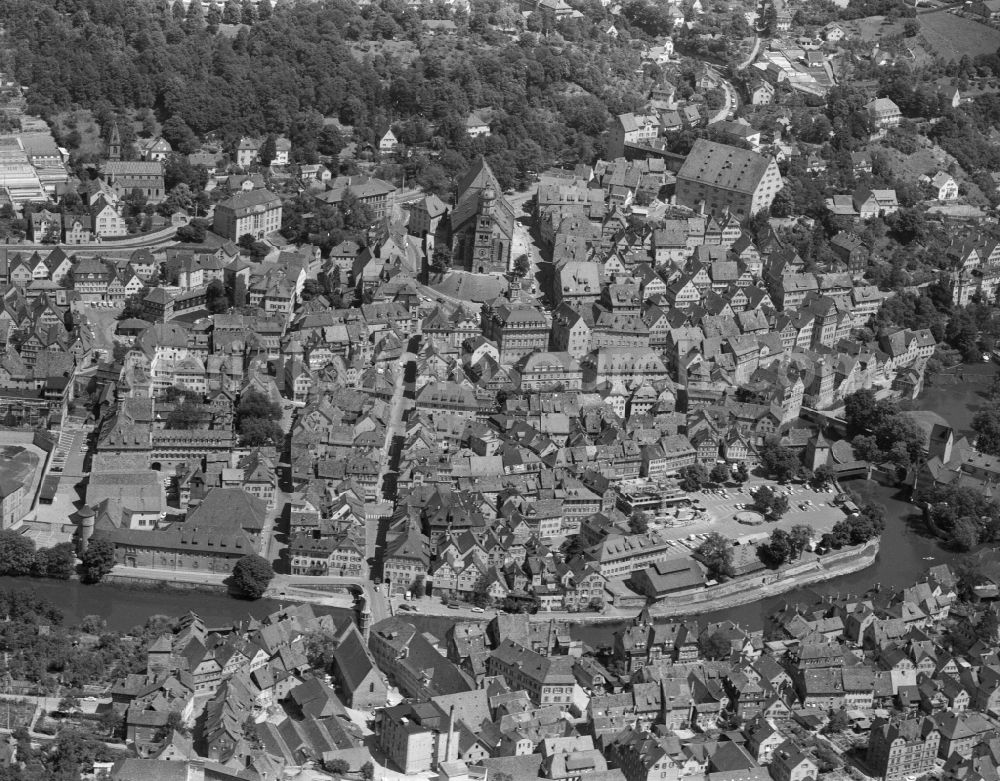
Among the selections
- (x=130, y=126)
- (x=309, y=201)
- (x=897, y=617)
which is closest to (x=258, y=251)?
(x=309, y=201)

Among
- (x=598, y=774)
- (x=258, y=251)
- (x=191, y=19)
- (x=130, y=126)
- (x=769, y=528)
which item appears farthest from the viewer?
(x=191, y=19)

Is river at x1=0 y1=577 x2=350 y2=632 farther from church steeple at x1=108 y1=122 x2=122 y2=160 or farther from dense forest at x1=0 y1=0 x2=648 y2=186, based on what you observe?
dense forest at x1=0 y1=0 x2=648 y2=186

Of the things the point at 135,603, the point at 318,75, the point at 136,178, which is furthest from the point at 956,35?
the point at 135,603

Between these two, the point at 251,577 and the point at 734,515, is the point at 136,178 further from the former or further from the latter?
the point at 734,515

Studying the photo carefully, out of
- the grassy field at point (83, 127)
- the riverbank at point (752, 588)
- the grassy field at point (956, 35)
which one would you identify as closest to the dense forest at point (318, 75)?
the grassy field at point (83, 127)

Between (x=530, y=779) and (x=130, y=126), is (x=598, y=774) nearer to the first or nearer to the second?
(x=530, y=779)
